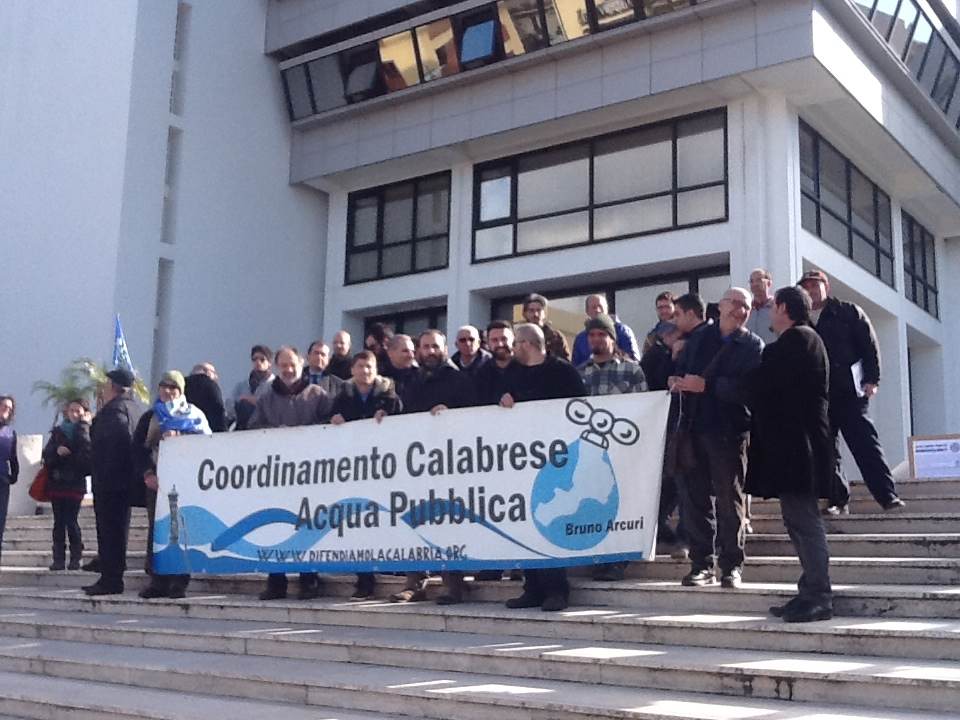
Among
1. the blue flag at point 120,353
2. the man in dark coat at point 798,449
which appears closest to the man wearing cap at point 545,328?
the man in dark coat at point 798,449

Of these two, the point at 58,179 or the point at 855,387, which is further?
the point at 58,179

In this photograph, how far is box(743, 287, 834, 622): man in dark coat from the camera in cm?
568

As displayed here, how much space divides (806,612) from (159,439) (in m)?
5.40

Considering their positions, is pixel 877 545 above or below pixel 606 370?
below

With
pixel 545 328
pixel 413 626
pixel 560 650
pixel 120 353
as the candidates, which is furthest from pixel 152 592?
pixel 120 353

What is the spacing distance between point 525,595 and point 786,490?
1.94 metres

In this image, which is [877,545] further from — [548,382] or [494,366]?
[494,366]

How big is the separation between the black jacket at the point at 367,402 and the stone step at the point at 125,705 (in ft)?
8.32

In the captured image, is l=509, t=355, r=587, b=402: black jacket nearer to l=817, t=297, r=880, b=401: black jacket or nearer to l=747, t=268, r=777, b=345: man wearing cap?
l=817, t=297, r=880, b=401: black jacket

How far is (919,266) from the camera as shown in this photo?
1992cm

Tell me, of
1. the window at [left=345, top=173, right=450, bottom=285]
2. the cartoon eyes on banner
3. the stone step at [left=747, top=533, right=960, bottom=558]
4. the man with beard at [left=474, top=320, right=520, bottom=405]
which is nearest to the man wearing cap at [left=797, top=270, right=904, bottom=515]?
the stone step at [left=747, top=533, right=960, bottom=558]

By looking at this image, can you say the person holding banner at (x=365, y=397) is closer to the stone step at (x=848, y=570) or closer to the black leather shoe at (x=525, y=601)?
the black leather shoe at (x=525, y=601)

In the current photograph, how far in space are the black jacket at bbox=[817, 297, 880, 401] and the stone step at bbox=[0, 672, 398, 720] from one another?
4.38m

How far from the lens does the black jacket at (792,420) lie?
5.73 meters
